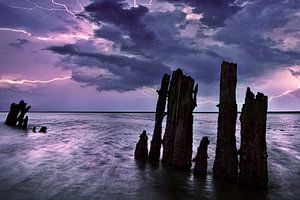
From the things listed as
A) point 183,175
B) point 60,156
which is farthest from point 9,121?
point 183,175

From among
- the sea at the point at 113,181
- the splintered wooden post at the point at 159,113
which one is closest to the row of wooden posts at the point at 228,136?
the sea at the point at 113,181

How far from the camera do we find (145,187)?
1078 centimetres

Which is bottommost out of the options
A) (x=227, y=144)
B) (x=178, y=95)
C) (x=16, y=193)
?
(x=16, y=193)

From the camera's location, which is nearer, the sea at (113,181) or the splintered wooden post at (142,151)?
the sea at (113,181)

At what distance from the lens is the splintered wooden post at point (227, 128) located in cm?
1099

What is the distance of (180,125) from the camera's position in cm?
1275

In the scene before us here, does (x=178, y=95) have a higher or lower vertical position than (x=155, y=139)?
higher

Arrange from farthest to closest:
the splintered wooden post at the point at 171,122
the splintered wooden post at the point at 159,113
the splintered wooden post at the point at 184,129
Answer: the splintered wooden post at the point at 159,113 → the splintered wooden post at the point at 171,122 → the splintered wooden post at the point at 184,129

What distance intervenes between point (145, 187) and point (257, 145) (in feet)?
12.4

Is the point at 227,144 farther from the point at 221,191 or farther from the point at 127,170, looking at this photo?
the point at 127,170

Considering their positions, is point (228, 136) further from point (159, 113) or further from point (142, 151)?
point (142, 151)

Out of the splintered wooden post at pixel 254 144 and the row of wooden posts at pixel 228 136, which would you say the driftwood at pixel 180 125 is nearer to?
the row of wooden posts at pixel 228 136

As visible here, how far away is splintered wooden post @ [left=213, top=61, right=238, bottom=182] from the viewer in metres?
11.0

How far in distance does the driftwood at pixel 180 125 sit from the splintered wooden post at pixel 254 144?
2.59 meters
